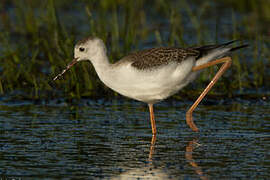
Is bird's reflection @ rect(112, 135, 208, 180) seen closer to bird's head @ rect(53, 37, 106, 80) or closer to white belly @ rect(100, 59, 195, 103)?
white belly @ rect(100, 59, 195, 103)

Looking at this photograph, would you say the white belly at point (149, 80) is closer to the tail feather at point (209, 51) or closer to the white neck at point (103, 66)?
the white neck at point (103, 66)

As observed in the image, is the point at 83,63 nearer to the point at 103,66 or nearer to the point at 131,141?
the point at 103,66

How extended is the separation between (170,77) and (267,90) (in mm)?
3024

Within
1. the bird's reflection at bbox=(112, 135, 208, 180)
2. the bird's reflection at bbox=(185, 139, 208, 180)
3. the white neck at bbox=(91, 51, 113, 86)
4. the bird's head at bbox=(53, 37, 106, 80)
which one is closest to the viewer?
the bird's reflection at bbox=(112, 135, 208, 180)

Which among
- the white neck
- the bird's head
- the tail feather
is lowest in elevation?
the white neck

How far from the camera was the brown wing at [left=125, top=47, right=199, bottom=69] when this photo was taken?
24.0ft

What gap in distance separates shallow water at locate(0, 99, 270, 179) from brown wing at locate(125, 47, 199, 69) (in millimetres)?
862

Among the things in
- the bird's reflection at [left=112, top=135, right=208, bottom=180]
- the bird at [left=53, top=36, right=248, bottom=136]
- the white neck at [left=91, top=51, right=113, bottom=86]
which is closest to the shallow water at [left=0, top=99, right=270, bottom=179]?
the bird's reflection at [left=112, top=135, right=208, bottom=180]

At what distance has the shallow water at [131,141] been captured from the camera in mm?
5984

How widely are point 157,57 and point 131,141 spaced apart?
102 centimetres

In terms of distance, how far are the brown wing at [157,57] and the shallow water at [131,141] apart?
86 cm

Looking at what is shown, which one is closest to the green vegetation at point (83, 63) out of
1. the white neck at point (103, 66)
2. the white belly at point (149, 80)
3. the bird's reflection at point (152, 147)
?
the white neck at point (103, 66)

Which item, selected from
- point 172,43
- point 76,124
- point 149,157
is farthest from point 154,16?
point 149,157

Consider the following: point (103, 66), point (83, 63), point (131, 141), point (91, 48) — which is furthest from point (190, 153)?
point (83, 63)
